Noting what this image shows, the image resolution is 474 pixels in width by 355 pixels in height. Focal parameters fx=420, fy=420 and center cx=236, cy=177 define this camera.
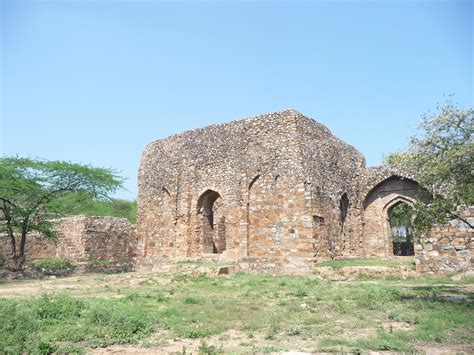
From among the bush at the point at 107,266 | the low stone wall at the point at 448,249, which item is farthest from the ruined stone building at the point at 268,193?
the low stone wall at the point at 448,249

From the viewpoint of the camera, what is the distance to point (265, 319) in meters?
7.02

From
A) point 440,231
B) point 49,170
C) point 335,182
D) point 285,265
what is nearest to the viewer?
point 440,231

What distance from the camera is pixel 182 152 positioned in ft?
64.1

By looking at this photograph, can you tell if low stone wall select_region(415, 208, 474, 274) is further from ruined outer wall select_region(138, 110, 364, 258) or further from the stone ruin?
ruined outer wall select_region(138, 110, 364, 258)

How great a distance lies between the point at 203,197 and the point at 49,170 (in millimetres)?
9028

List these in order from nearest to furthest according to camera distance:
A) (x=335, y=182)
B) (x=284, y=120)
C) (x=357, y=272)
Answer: (x=357, y=272), (x=284, y=120), (x=335, y=182)

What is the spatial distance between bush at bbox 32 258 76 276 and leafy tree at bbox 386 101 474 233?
16.0 m

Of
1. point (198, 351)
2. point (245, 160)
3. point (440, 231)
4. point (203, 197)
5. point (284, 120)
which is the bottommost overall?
point (198, 351)

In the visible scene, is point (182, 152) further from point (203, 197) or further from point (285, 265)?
point (285, 265)

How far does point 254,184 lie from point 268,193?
0.78 meters

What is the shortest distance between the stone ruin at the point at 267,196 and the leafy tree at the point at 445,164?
3034 mm

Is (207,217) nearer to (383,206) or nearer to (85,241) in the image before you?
(383,206)

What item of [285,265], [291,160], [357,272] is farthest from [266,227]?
[357,272]

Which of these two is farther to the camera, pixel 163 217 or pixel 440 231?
pixel 163 217
